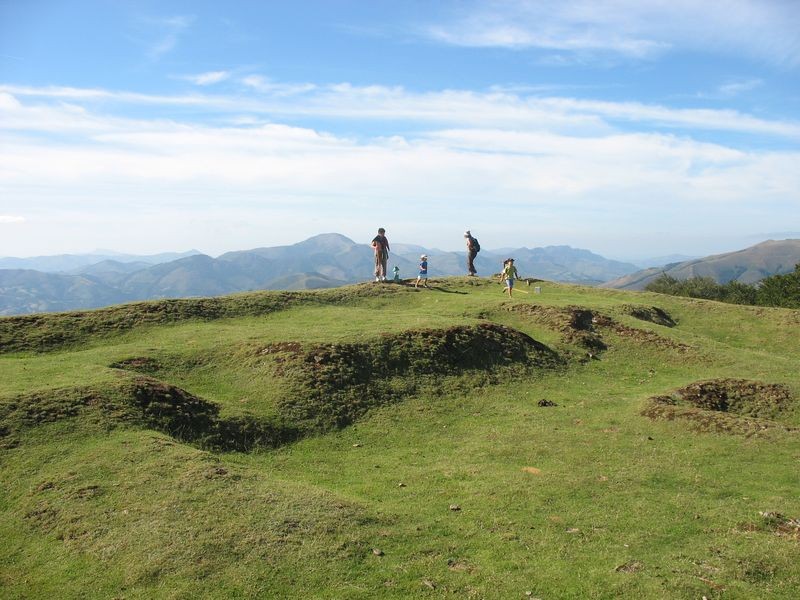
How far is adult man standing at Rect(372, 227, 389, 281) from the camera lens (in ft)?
140

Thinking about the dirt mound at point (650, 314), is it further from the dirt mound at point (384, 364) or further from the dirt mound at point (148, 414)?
the dirt mound at point (148, 414)

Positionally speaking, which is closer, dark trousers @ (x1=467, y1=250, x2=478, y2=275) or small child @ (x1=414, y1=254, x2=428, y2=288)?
small child @ (x1=414, y1=254, x2=428, y2=288)

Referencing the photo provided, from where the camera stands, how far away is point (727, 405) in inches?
982

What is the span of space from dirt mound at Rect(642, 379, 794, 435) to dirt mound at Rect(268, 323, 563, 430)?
681 cm

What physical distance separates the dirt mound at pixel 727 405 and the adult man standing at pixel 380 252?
23.7 meters

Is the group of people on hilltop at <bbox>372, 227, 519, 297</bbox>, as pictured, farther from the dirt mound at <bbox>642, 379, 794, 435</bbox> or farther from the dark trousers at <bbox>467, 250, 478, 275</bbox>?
the dirt mound at <bbox>642, 379, 794, 435</bbox>

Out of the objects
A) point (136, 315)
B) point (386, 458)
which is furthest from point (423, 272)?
point (386, 458)

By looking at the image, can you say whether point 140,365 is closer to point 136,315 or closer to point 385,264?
point 136,315

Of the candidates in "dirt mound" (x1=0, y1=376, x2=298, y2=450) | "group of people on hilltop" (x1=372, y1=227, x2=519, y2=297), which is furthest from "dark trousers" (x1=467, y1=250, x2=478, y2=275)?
"dirt mound" (x1=0, y1=376, x2=298, y2=450)

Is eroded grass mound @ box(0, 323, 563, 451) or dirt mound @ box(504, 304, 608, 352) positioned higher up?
dirt mound @ box(504, 304, 608, 352)

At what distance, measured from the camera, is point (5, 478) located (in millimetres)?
15164

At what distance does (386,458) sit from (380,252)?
26.5 m

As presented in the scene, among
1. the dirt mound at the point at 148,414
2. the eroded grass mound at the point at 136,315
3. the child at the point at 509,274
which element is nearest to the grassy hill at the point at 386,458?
the dirt mound at the point at 148,414

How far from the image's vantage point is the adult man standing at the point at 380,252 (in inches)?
1676
